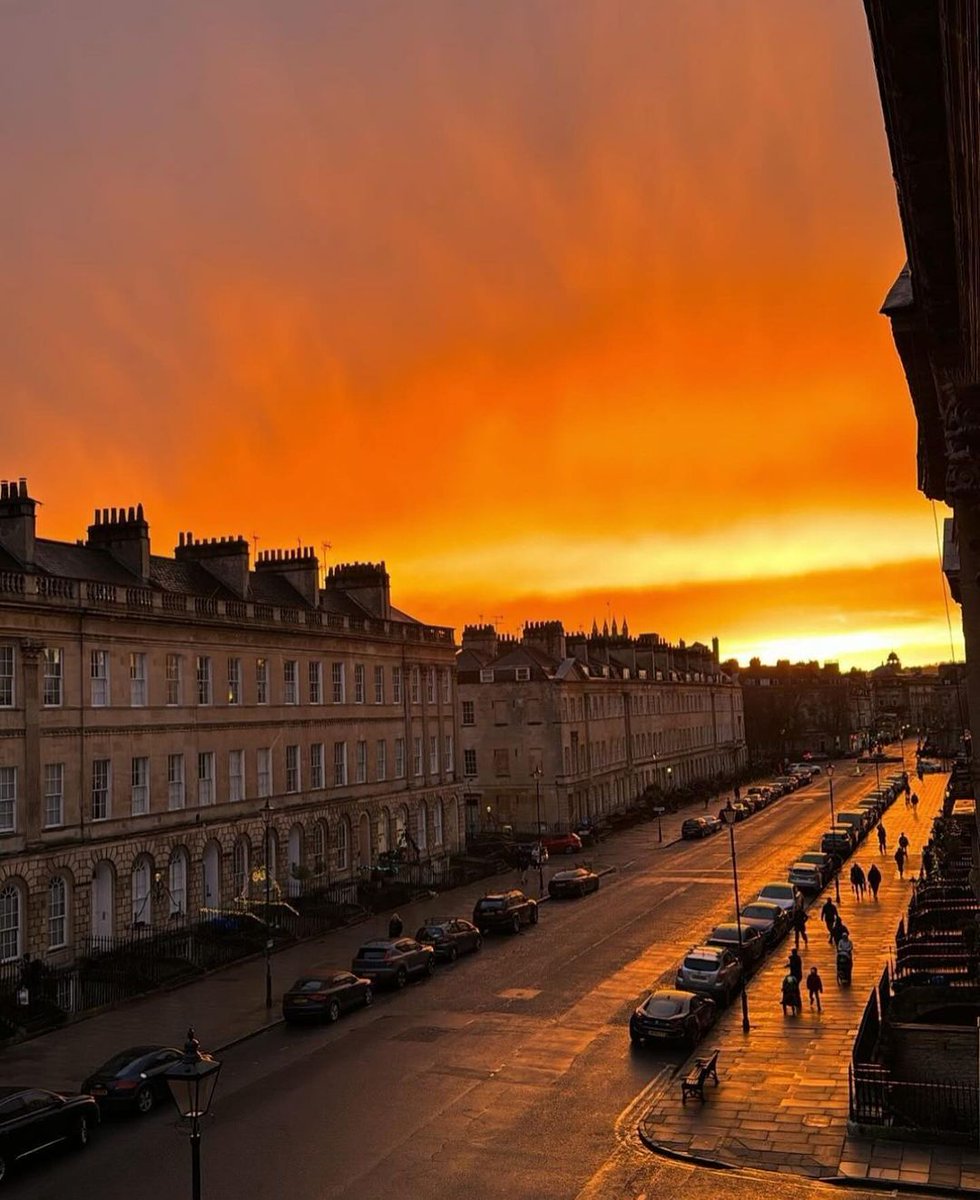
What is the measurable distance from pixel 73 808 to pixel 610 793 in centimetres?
6272

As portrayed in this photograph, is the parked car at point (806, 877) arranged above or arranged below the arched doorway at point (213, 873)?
below

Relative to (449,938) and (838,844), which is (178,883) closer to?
(449,938)

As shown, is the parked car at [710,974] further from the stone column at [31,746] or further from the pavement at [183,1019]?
the stone column at [31,746]

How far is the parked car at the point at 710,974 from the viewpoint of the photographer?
3180 centimetres

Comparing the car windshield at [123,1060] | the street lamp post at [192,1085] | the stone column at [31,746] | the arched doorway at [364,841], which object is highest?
the stone column at [31,746]

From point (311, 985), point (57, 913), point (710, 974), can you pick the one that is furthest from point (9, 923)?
point (710, 974)

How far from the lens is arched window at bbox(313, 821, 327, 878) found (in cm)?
5281

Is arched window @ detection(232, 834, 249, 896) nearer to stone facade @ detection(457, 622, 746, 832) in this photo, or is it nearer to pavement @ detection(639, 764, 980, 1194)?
pavement @ detection(639, 764, 980, 1194)

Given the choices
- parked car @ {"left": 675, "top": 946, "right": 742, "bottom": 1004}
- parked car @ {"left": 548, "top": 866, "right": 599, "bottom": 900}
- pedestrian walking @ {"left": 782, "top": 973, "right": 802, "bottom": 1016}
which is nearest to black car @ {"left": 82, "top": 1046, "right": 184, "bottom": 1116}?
parked car @ {"left": 675, "top": 946, "right": 742, "bottom": 1004}

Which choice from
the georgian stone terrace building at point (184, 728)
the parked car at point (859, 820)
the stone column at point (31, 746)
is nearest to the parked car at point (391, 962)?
the georgian stone terrace building at point (184, 728)

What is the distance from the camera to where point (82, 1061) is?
92.1 ft

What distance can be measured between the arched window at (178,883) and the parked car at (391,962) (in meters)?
9.33

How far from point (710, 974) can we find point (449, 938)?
448 inches

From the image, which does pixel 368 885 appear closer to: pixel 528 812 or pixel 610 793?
pixel 528 812
